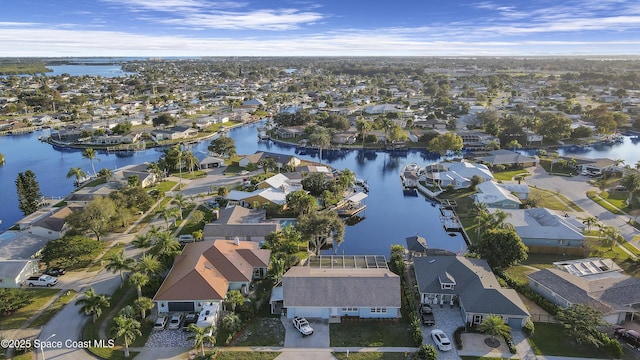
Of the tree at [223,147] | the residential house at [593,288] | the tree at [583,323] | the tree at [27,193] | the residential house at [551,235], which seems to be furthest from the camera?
the tree at [223,147]

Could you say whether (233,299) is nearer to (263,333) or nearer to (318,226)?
(263,333)

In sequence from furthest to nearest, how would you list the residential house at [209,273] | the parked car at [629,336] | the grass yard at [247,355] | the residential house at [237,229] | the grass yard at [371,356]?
1. the residential house at [237,229]
2. the residential house at [209,273]
3. the parked car at [629,336]
4. the grass yard at [371,356]
5. the grass yard at [247,355]

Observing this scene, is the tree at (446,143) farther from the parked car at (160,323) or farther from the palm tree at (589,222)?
the parked car at (160,323)

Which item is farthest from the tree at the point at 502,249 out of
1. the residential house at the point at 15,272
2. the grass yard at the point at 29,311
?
the residential house at the point at 15,272

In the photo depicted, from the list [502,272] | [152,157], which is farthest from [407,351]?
[152,157]

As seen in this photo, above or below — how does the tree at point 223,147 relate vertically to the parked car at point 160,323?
above

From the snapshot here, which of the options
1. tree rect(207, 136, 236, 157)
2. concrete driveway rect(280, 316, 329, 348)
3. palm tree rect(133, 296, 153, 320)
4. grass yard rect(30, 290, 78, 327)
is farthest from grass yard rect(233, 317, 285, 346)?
tree rect(207, 136, 236, 157)

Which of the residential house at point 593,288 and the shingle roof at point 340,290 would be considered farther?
the shingle roof at point 340,290
